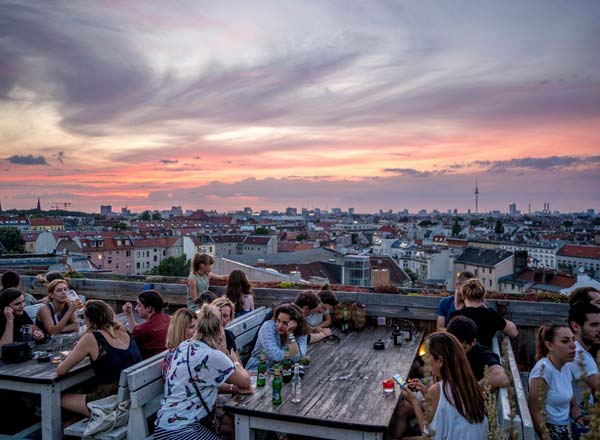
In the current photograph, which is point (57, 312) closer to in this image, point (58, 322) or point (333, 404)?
point (58, 322)

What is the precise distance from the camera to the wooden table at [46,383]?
3.89 meters

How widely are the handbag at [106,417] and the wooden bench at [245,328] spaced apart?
160cm

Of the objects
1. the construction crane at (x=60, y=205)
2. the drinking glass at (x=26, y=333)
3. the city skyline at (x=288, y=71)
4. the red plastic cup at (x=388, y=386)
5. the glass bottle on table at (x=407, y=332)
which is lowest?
the glass bottle on table at (x=407, y=332)

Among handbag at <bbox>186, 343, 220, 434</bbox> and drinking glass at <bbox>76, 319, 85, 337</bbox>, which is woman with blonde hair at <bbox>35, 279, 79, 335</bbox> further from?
handbag at <bbox>186, 343, 220, 434</bbox>

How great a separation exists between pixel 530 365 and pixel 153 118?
64.8ft

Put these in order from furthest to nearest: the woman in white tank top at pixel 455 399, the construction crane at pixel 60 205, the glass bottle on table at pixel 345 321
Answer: the construction crane at pixel 60 205 < the glass bottle on table at pixel 345 321 < the woman in white tank top at pixel 455 399

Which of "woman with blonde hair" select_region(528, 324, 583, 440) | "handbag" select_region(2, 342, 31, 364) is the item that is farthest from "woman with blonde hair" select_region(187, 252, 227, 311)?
"woman with blonde hair" select_region(528, 324, 583, 440)

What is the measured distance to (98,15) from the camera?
12.1m

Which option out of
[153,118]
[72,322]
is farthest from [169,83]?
[72,322]

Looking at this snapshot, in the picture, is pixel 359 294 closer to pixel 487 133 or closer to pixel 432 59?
pixel 432 59

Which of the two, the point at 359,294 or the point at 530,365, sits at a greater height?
the point at 359,294

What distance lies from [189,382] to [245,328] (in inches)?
85.5

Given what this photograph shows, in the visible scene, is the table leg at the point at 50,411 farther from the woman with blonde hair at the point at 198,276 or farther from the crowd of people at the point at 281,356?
the woman with blonde hair at the point at 198,276

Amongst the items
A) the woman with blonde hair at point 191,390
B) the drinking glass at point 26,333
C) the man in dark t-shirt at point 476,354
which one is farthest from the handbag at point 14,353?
the man in dark t-shirt at point 476,354
